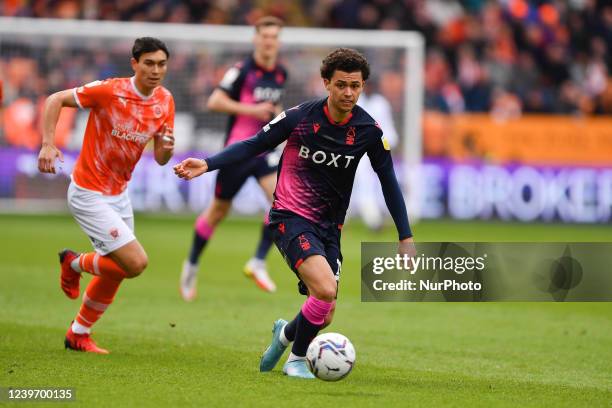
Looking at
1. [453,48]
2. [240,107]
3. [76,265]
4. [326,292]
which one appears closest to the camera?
[326,292]

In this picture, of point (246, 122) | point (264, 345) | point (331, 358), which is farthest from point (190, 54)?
point (331, 358)

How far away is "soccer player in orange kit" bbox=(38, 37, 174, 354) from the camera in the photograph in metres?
8.16

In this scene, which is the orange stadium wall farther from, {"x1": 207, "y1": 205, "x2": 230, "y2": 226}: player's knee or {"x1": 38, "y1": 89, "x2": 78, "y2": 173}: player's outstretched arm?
{"x1": 38, "y1": 89, "x2": 78, "y2": 173}: player's outstretched arm

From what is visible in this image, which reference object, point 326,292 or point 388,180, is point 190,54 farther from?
point 326,292

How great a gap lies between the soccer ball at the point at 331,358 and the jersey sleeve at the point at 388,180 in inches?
36.7

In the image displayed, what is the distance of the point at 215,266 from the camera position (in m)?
14.2

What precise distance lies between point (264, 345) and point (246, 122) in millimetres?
3652

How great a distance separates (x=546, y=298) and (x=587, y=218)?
43.9 feet

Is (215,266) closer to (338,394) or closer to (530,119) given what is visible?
(338,394)

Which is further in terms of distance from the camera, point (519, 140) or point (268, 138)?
point (519, 140)

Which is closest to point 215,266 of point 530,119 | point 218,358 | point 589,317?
point 589,317

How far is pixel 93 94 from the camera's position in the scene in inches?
322

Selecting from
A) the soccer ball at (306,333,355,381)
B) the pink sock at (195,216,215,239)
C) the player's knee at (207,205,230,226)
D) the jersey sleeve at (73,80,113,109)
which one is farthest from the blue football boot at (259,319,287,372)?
the player's knee at (207,205,230,226)

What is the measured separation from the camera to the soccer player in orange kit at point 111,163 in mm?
8156
